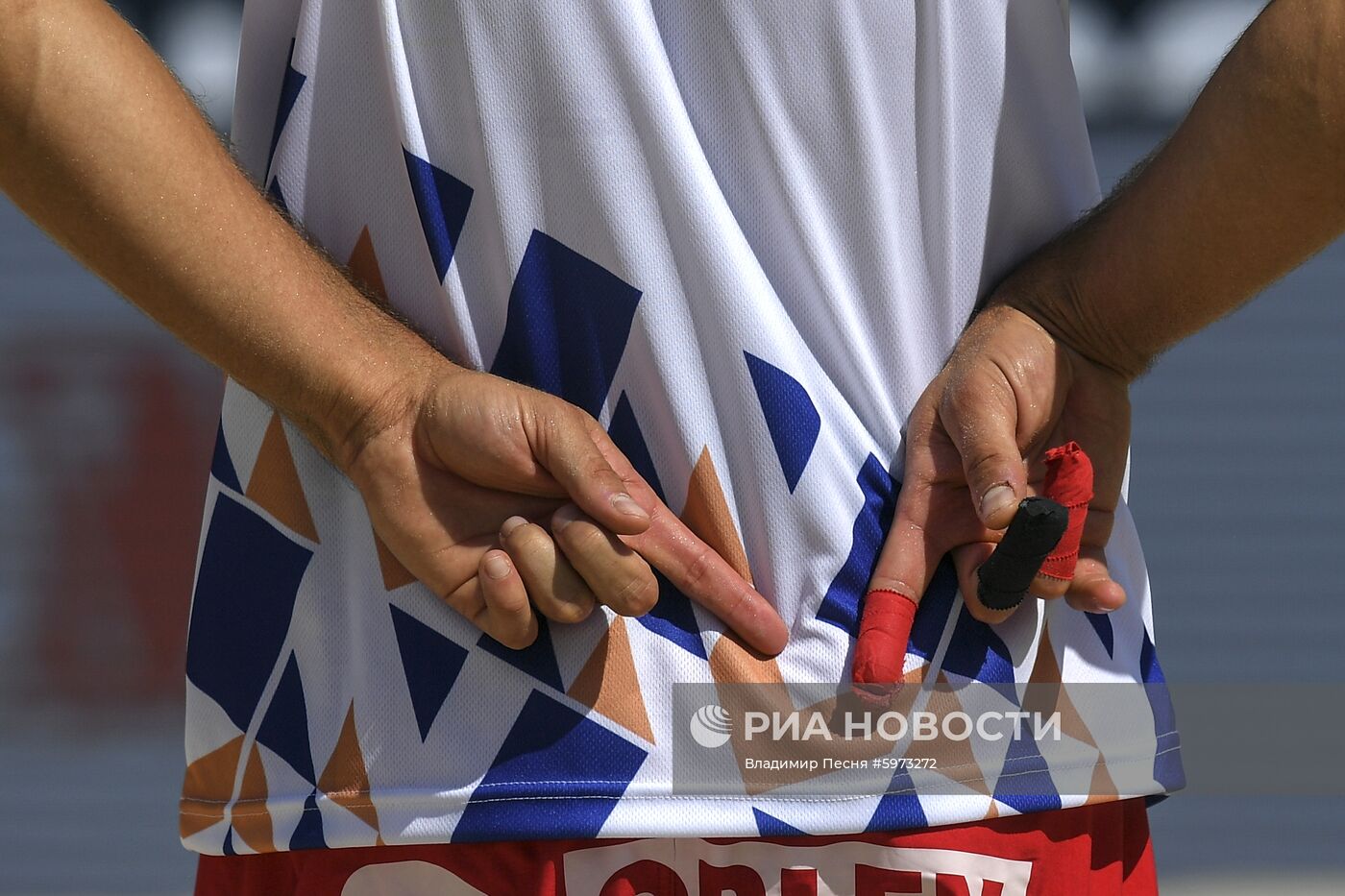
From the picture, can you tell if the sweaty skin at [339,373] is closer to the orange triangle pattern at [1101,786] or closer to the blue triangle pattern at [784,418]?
the blue triangle pattern at [784,418]

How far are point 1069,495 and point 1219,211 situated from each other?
0.25 metres

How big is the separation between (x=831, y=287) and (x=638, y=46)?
24 centimetres

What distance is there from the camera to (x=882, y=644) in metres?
1.01

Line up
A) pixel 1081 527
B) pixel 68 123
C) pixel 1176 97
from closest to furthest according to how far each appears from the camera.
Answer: pixel 68 123 → pixel 1081 527 → pixel 1176 97

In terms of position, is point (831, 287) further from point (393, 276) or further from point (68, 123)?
point (68, 123)

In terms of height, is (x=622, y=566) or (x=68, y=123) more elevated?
(x=68, y=123)

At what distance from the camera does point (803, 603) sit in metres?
1.05

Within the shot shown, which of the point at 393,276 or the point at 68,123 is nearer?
the point at 68,123

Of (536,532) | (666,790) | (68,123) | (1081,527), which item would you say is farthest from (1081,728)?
(68,123)

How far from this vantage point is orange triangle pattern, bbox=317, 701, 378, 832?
102 cm

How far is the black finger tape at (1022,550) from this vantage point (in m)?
0.96

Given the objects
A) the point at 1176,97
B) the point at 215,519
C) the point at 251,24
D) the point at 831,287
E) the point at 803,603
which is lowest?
the point at 803,603

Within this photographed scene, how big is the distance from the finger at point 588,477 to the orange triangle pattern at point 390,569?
5.8 inches

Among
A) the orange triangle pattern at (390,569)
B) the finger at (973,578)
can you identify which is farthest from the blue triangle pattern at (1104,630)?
the orange triangle pattern at (390,569)
